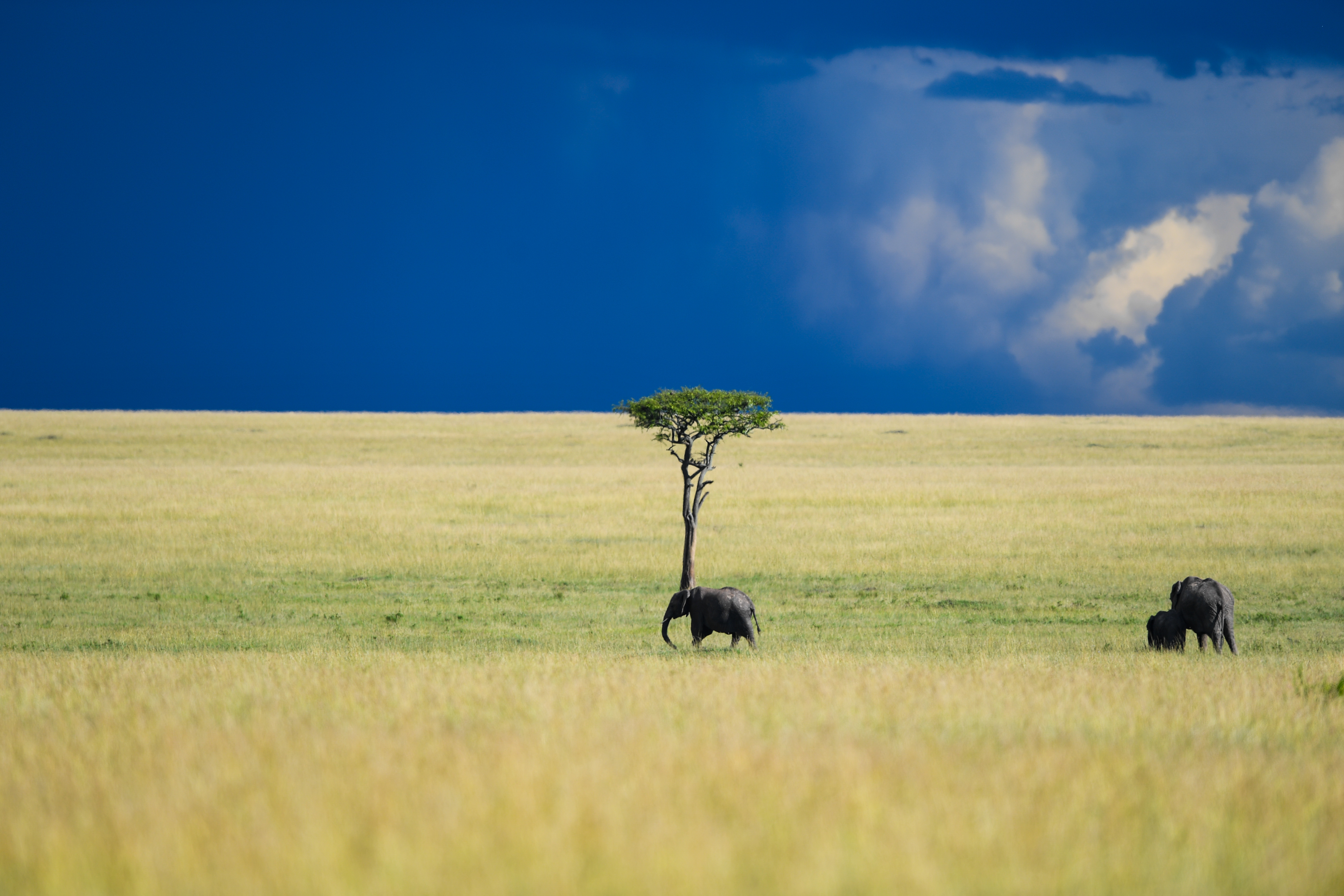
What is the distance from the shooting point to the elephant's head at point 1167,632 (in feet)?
59.1

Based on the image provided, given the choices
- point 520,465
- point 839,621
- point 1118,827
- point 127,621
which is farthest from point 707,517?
point 1118,827

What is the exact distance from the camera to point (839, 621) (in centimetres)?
2238

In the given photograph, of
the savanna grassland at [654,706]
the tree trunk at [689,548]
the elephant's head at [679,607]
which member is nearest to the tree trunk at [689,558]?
the tree trunk at [689,548]

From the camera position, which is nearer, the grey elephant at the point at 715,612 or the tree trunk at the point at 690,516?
the grey elephant at the point at 715,612

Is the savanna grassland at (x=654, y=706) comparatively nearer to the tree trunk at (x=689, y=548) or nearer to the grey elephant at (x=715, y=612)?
the grey elephant at (x=715, y=612)

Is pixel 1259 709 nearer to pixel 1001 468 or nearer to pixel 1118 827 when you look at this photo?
pixel 1118 827

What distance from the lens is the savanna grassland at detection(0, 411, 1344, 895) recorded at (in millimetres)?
5648

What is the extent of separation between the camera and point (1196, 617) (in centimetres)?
1766

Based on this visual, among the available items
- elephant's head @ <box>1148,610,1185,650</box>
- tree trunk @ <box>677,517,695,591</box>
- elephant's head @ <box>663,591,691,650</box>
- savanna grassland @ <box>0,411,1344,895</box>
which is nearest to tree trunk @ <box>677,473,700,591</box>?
tree trunk @ <box>677,517,695,591</box>

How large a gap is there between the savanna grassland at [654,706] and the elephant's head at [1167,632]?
62 centimetres

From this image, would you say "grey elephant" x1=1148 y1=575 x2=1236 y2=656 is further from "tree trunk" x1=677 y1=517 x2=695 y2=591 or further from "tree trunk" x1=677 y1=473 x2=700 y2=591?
"tree trunk" x1=677 y1=517 x2=695 y2=591

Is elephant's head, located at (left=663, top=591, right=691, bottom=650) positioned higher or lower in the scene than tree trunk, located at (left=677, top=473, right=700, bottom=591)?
lower

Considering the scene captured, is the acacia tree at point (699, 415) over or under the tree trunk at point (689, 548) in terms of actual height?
over

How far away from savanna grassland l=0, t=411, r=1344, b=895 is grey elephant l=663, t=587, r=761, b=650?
480 mm
